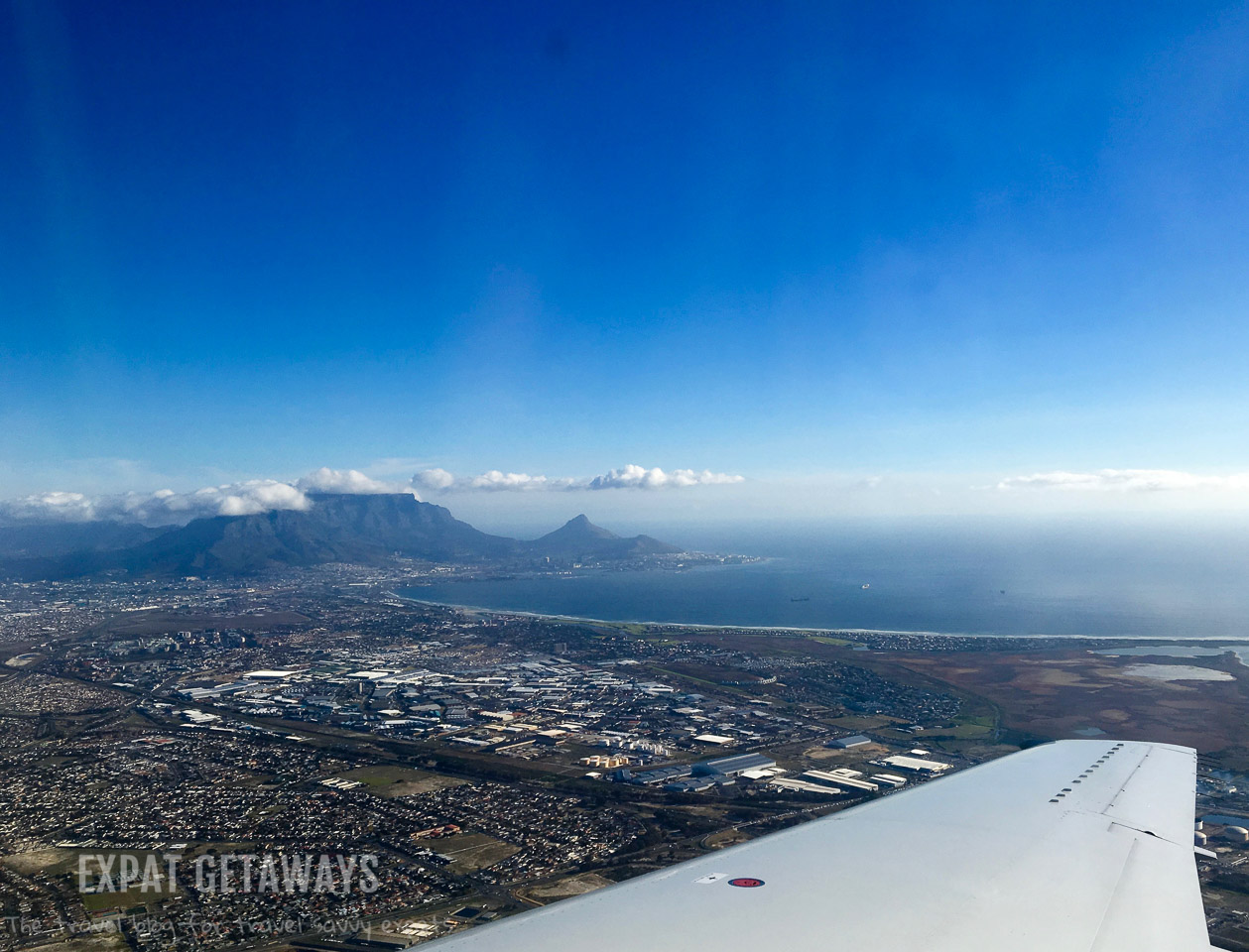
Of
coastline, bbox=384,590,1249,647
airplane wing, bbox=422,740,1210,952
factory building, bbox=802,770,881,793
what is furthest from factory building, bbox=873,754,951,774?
coastline, bbox=384,590,1249,647

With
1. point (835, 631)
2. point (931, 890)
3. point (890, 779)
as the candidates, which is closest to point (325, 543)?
point (835, 631)

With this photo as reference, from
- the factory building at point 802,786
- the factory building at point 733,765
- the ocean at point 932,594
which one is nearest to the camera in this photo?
the factory building at point 802,786

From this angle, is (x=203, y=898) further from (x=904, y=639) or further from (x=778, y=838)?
(x=904, y=639)

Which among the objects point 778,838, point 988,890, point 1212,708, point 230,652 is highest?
point 988,890

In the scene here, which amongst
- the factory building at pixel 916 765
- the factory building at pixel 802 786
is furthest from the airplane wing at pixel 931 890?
the factory building at pixel 916 765

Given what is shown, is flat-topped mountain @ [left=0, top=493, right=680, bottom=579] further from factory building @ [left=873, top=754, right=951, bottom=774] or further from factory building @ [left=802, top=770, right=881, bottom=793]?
factory building @ [left=873, top=754, right=951, bottom=774]

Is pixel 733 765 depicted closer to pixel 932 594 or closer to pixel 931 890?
pixel 931 890

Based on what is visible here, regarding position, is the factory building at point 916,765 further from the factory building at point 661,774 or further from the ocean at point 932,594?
the ocean at point 932,594

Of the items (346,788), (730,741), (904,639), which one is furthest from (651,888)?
(904,639)
